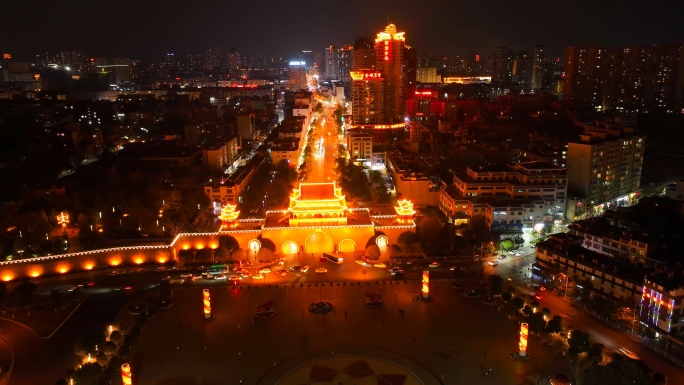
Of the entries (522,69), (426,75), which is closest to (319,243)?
(522,69)

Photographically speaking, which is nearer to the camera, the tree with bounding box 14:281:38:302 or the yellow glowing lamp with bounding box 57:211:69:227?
the tree with bounding box 14:281:38:302

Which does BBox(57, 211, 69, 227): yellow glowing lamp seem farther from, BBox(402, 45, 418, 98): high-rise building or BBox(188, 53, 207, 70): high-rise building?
BBox(188, 53, 207, 70): high-rise building

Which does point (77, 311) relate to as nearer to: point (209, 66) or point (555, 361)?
point (555, 361)

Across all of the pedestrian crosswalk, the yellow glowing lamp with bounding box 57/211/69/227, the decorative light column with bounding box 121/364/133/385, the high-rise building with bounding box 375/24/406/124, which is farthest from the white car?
the high-rise building with bounding box 375/24/406/124

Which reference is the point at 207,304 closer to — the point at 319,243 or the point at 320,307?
the point at 320,307

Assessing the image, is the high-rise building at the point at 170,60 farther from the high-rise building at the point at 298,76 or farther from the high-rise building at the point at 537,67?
the high-rise building at the point at 537,67
